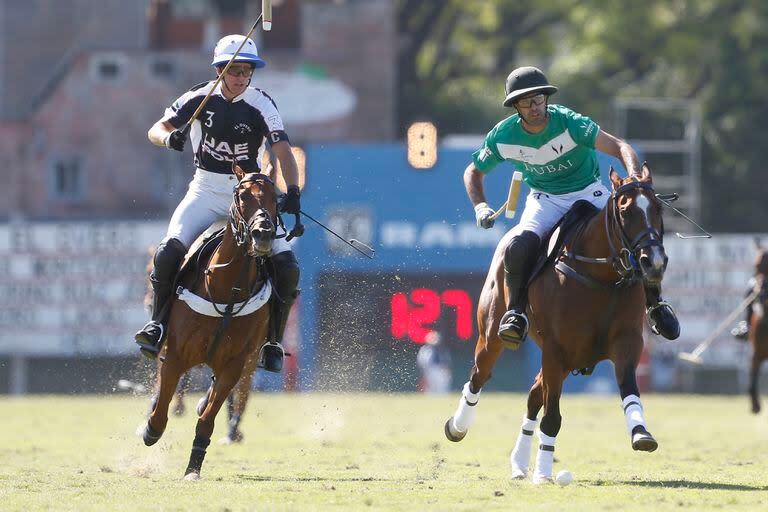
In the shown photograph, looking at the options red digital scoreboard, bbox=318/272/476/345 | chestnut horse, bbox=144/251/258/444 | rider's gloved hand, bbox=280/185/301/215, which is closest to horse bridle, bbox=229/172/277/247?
rider's gloved hand, bbox=280/185/301/215

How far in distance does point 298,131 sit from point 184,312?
105 ft

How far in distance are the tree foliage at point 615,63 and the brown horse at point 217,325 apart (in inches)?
1375

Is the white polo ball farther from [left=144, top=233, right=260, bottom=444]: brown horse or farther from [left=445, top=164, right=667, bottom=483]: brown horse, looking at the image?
[left=144, top=233, right=260, bottom=444]: brown horse

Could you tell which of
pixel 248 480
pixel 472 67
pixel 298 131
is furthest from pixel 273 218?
pixel 472 67

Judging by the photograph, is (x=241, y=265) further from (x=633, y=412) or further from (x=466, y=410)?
(x=633, y=412)

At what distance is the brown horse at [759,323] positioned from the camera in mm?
24828

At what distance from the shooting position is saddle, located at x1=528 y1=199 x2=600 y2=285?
12273mm

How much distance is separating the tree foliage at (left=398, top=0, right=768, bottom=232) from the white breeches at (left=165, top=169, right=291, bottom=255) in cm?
3425

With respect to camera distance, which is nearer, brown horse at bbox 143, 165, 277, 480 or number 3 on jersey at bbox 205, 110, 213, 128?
brown horse at bbox 143, 165, 277, 480

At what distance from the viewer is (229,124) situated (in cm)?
1289

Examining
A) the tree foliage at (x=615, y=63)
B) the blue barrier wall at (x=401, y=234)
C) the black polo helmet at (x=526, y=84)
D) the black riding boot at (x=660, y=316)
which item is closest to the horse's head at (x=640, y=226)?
the black riding boot at (x=660, y=316)

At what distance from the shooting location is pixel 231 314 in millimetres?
12367

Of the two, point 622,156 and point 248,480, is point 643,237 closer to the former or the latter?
point 622,156

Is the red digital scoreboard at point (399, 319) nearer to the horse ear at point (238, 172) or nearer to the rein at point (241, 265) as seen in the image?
the rein at point (241, 265)
